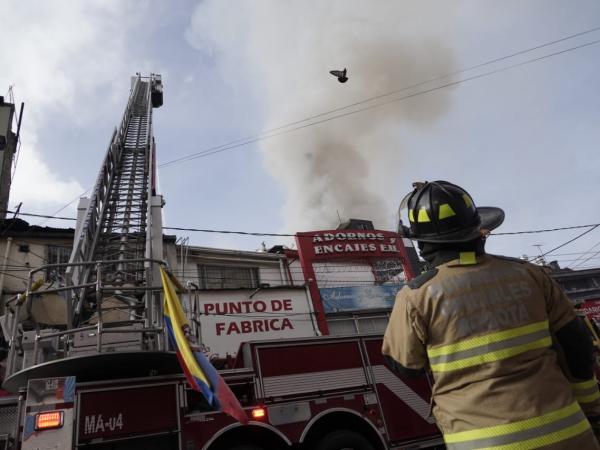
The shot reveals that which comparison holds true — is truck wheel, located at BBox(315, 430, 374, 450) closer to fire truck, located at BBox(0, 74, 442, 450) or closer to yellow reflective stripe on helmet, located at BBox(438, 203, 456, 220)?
fire truck, located at BBox(0, 74, 442, 450)

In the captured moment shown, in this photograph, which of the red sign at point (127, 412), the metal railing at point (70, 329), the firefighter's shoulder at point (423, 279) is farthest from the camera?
the metal railing at point (70, 329)

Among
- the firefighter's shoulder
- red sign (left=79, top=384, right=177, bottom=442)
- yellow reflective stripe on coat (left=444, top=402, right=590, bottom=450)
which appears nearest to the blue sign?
red sign (left=79, top=384, right=177, bottom=442)

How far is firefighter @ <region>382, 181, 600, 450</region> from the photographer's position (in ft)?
5.79

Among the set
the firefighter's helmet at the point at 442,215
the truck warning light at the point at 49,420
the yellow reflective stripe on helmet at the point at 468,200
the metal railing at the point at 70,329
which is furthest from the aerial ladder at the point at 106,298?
the yellow reflective stripe on helmet at the point at 468,200

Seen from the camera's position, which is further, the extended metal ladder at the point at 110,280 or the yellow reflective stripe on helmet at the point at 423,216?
the extended metal ladder at the point at 110,280

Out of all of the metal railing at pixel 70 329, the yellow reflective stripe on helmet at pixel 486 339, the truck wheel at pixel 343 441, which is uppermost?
the metal railing at pixel 70 329

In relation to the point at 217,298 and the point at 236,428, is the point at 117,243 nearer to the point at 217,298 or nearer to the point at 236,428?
the point at 236,428

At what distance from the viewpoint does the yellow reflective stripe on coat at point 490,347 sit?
73.0 inches

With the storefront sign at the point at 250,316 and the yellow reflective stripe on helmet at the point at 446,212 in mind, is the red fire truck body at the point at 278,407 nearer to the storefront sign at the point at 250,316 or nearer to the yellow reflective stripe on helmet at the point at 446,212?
the yellow reflective stripe on helmet at the point at 446,212

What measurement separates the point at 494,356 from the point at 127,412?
400 centimetres

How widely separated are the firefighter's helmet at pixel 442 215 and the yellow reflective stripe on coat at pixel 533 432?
0.87m

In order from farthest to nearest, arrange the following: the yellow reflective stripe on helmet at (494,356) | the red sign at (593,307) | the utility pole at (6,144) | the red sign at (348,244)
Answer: the red sign at (593,307) → the utility pole at (6,144) → the red sign at (348,244) → the yellow reflective stripe on helmet at (494,356)

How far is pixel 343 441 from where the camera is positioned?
5.14 m

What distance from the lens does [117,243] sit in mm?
8289
